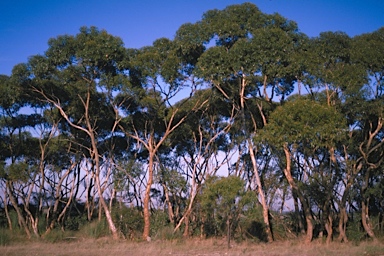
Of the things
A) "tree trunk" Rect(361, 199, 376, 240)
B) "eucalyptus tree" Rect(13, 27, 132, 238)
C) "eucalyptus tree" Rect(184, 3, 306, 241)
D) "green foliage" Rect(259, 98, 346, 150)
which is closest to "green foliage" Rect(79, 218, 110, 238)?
"eucalyptus tree" Rect(13, 27, 132, 238)

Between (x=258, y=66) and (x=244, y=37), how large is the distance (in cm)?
211

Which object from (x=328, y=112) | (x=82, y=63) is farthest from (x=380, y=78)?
(x=82, y=63)

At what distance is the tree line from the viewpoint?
17.6 metres

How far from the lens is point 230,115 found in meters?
25.2

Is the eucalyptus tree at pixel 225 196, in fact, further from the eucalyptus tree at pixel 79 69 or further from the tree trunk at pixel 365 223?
the tree trunk at pixel 365 223

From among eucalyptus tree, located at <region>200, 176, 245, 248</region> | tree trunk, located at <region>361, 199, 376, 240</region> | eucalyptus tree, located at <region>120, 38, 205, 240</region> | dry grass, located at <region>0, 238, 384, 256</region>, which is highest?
eucalyptus tree, located at <region>120, 38, 205, 240</region>

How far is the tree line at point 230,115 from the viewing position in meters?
17.6

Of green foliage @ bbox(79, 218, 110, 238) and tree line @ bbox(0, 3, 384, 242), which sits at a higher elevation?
tree line @ bbox(0, 3, 384, 242)

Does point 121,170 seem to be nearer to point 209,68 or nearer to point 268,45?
point 209,68

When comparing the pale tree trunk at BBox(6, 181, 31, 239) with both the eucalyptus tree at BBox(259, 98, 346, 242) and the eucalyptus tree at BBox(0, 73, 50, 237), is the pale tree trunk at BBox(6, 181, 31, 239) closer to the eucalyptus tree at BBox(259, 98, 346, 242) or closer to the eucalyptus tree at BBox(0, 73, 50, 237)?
the eucalyptus tree at BBox(0, 73, 50, 237)

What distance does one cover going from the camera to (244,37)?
19344mm

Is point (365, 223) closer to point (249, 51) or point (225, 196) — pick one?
point (225, 196)

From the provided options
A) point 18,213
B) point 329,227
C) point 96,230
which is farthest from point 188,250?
point 18,213

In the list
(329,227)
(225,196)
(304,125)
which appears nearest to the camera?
(304,125)
